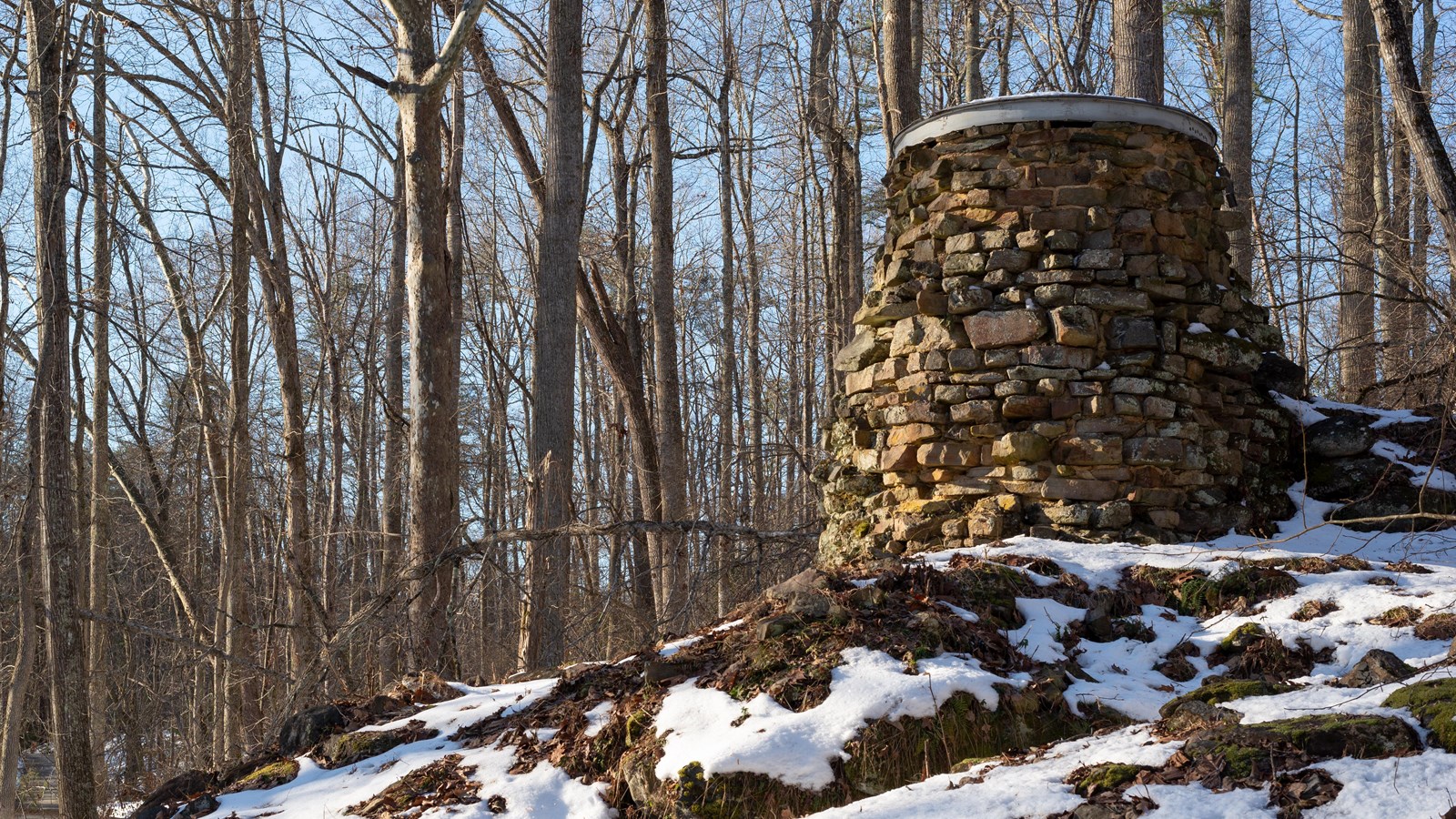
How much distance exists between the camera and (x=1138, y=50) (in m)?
10.3

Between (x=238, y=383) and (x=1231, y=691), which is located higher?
(x=238, y=383)

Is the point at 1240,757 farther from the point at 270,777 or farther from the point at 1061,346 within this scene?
the point at 270,777

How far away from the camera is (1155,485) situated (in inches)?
256

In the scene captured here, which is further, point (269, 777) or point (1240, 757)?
point (269, 777)

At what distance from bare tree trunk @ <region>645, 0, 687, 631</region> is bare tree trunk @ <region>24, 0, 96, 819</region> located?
5.26m

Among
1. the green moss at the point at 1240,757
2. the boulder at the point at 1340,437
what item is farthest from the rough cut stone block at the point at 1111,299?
the green moss at the point at 1240,757

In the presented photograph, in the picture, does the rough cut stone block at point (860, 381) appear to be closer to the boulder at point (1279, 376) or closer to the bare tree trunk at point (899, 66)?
the boulder at point (1279, 376)

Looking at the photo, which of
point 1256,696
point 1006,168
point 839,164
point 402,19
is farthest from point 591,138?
point 1256,696

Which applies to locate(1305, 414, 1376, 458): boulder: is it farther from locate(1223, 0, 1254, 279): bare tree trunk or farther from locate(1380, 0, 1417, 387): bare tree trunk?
locate(1223, 0, 1254, 279): bare tree trunk

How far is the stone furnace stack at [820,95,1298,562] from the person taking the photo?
6.52 m

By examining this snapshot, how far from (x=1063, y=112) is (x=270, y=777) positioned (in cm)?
589

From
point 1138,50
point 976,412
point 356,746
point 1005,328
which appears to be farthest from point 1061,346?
point 1138,50

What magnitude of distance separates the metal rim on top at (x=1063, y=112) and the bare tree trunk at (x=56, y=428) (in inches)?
264

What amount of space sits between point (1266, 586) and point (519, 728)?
12.0 ft
